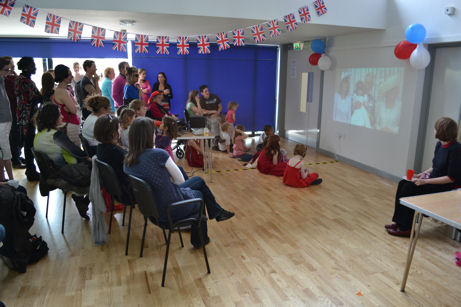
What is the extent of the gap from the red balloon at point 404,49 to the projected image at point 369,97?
29cm

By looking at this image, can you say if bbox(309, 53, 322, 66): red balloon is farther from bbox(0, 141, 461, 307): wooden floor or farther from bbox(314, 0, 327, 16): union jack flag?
bbox(0, 141, 461, 307): wooden floor

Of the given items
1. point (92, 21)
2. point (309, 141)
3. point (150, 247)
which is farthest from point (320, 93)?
point (150, 247)

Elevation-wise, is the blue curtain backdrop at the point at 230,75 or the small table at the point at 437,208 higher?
the blue curtain backdrop at the point at 230,75

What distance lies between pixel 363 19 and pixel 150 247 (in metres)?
4.61

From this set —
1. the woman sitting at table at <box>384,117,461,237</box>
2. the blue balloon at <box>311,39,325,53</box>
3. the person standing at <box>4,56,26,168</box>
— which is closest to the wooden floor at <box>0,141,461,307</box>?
the woman sitting at table at <box>384,117,461,237</box>

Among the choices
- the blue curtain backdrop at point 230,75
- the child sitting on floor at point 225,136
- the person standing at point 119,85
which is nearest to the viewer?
the person standing at point 119,85

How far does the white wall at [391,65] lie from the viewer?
4766 millimetres

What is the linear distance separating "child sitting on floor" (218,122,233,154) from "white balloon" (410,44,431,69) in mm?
3718

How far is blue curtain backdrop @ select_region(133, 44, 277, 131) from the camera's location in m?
8.42

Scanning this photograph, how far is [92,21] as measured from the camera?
511 centimetres

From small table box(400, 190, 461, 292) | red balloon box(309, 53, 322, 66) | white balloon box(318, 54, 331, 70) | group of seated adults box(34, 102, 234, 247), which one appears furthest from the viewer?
red balloon box(309, 53, 322, 66)

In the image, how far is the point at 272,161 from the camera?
231 inches

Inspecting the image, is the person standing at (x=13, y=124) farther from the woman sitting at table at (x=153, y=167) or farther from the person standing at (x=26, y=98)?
the woman sitting at table at (x=153, y=167)

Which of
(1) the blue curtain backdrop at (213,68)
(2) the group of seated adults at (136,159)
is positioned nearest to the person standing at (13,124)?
(2) the group of seated adults at (136,159)
